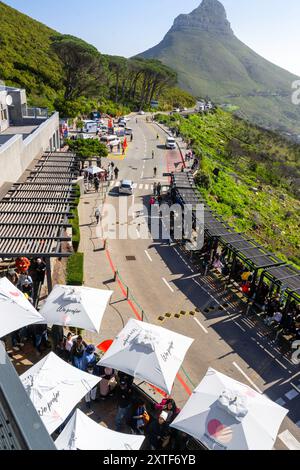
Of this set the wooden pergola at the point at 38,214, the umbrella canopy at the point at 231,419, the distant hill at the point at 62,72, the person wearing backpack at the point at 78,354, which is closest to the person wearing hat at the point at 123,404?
the person wearing backpack at the point at 78,354

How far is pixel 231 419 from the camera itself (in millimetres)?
8547

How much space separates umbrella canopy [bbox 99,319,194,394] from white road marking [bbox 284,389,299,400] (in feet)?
15.2

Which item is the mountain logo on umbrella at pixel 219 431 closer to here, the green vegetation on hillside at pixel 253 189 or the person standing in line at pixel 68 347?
the person standing in line at pixel 68 347

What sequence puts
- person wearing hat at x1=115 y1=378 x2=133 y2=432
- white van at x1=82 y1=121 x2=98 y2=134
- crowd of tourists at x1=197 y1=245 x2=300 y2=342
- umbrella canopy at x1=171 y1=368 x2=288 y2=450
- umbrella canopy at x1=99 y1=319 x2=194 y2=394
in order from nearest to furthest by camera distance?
umbrella canopy at x1=171 y1=368 x2=288 y2=450, person wearing hat at x1=115 y1=378 x2=133 y2=432, umbrella canopy at x1=99 y1=319 x2=194 y2=394, crowd of tourists at x1=197 y1=245 x2=300 y2=342, white van at x1=82 y1=121 x2=98 y2=134

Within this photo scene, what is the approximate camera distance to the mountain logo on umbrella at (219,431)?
27.1ft

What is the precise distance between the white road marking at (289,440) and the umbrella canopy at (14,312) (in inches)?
338

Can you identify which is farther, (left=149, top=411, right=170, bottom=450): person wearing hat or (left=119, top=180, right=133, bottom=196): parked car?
(left=119, top=180, right=133, bottom=196): parked car

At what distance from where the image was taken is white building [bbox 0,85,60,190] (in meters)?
19.9

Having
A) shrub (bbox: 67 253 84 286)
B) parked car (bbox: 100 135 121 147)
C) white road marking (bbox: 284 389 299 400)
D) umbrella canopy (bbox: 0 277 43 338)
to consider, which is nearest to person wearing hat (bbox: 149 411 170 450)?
umbrella canopy (bbox: 0 277 43 338)

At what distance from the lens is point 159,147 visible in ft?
185

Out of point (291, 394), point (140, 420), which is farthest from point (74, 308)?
point (291, 394)

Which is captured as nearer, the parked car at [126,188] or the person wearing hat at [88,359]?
the person wearing hat at [88,359]

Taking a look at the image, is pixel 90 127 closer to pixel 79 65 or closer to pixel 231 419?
pixel 79 65

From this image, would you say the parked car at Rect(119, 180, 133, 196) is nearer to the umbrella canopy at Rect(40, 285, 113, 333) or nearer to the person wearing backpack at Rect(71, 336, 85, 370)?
the umbrella canopy at Rect(40, 285, 113, 333)
